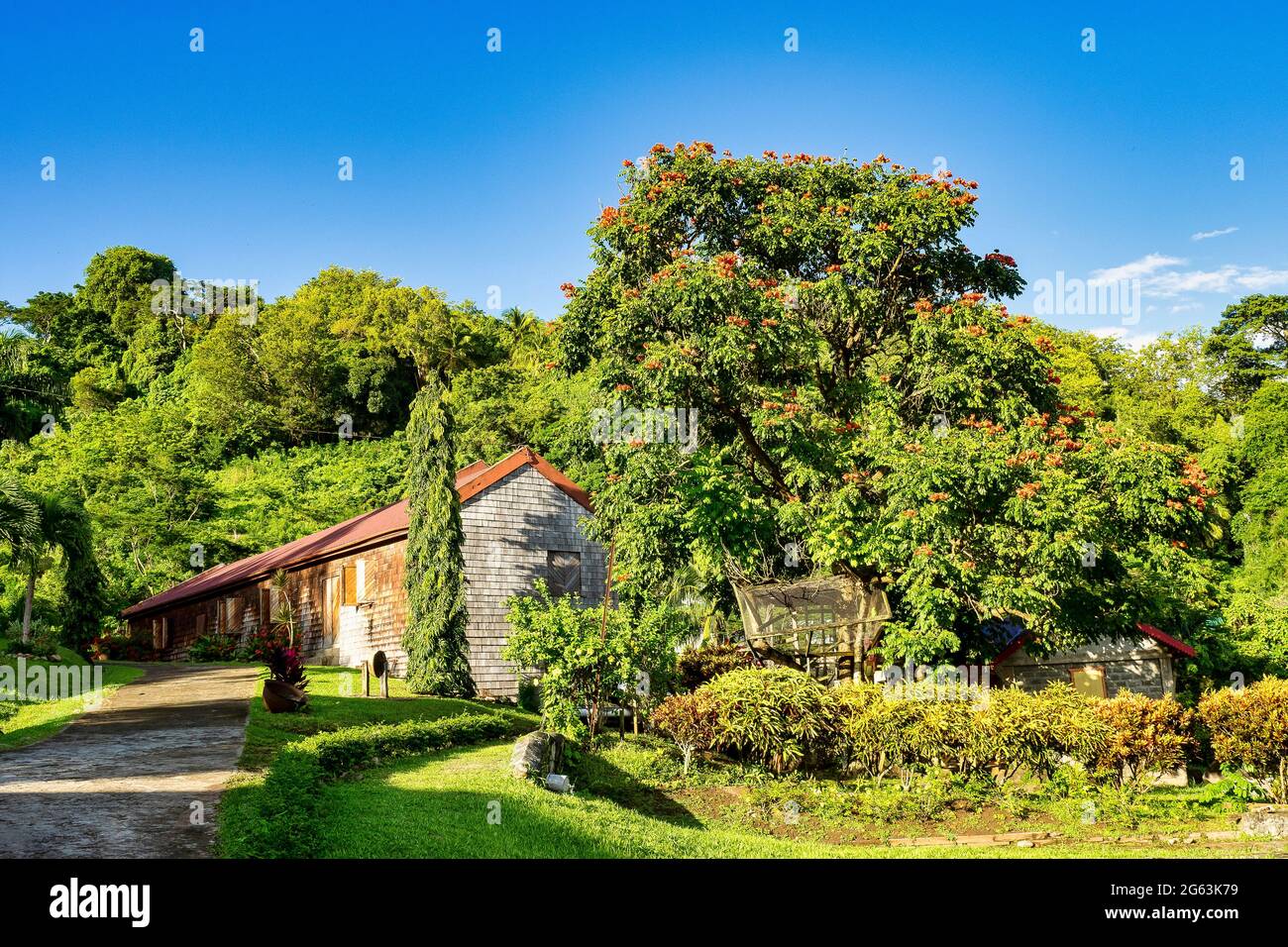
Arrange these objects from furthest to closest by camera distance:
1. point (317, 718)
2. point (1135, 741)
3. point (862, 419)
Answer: point (862, 419) < point (317, 718) < point (1135, 741)

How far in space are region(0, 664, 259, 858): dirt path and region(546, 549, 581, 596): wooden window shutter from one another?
10.1m

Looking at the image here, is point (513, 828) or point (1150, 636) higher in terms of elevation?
point (1150, 636)

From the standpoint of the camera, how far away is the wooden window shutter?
2909 cm

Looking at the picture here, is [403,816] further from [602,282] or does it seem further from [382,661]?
[602,282]

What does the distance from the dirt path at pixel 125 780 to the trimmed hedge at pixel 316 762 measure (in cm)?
54

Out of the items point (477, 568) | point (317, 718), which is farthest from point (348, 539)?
point (317, 718)

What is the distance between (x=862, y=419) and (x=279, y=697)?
1326 cm

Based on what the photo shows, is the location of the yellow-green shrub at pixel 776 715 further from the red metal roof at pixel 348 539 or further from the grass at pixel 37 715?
the red metal roof at pixel 348 539

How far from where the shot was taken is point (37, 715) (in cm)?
1827

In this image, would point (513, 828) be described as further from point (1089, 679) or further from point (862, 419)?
point (1089, 679)

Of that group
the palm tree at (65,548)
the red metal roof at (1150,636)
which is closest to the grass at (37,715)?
the palm tree at (65,548)

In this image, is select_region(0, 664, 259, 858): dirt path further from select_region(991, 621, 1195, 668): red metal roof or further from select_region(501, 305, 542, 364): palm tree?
select_region(501, 305, 542, 364): palm tree

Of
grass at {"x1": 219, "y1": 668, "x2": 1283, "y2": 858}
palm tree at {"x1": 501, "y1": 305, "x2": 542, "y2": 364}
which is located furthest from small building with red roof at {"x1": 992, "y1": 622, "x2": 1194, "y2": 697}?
palm tree at {"x1": 501, "y1": 305, "x2": 542, "y2": 364}
